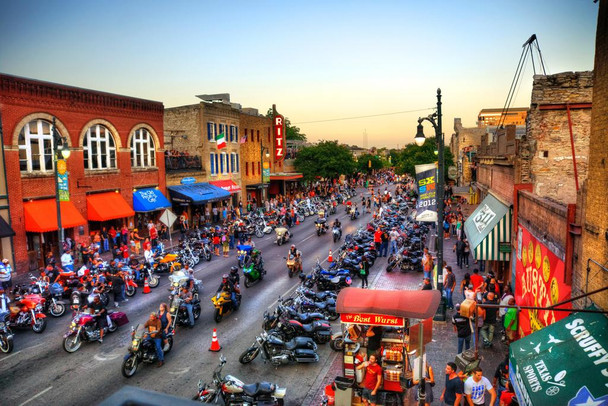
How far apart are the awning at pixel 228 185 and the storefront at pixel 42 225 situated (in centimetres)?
1827

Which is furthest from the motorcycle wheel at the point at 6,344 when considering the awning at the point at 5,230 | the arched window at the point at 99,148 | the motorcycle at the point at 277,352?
the arched window at the point at 99,148

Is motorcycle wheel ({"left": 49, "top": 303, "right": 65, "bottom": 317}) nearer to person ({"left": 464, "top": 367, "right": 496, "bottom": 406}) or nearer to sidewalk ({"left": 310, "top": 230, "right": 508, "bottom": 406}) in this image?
sidewalk ({"left": 310, "top": 230, "right": 508, "bottom": 406})

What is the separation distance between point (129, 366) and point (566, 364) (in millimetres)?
9887

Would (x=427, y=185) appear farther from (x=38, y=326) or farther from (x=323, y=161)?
(x=323, y=161)

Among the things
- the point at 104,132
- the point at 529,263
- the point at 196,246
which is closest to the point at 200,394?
the point at 529,263

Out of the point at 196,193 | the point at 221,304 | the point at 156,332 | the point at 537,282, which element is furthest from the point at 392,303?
the point at 196,193

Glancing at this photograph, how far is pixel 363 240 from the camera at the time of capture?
84.8 feet

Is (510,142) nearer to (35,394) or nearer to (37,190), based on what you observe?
(35,394)

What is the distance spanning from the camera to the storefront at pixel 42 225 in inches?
898

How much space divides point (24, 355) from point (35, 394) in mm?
2800

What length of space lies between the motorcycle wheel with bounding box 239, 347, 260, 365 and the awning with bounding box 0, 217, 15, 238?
53.2 ft

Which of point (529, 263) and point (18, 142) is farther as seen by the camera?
point (18, 142)

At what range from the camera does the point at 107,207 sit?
27.8 m

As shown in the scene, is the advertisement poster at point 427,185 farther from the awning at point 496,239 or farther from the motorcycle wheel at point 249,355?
the motorcycle wheel at point 249,355
